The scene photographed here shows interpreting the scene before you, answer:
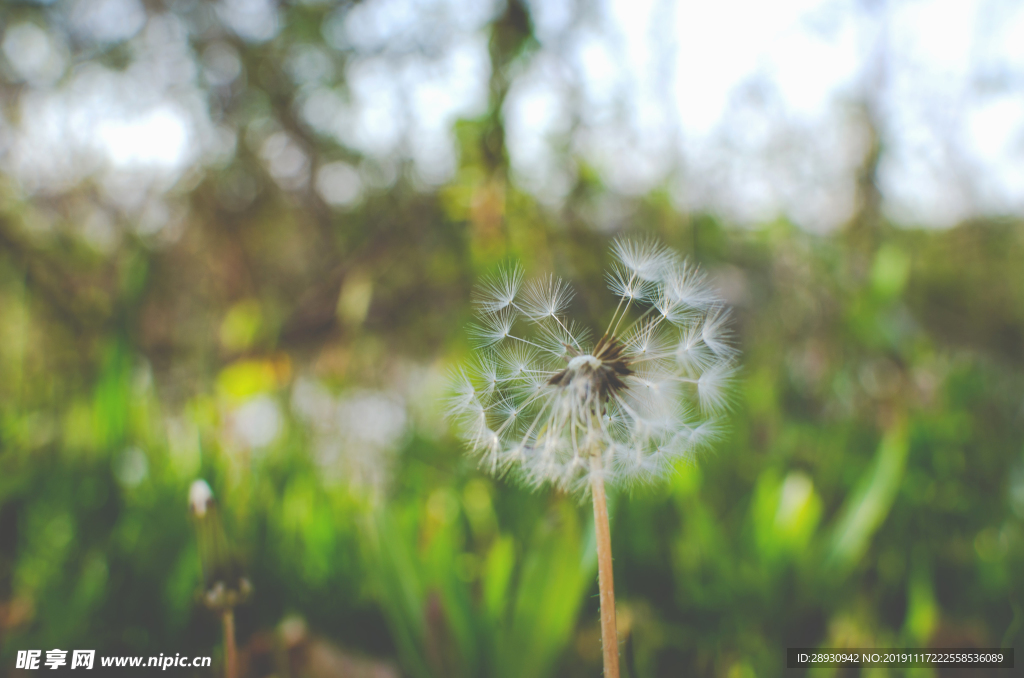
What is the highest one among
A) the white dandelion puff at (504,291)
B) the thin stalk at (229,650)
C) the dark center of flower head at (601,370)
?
the white dandelion puff at (504,291)

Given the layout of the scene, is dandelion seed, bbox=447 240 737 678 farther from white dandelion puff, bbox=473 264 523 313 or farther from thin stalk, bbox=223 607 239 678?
thin stalk, bbox=223 607 239 678

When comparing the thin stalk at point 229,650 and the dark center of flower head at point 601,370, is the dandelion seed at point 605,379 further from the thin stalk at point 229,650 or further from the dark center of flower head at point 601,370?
the thin stalk at point 229,650

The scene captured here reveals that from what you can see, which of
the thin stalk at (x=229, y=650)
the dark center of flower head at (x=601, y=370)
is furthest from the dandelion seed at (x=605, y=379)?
the thin stalk at (x=229, y=650)

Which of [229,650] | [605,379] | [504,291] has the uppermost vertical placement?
[504,291]

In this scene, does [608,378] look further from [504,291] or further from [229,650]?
[229,650]

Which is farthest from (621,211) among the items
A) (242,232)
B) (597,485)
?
(242,232)

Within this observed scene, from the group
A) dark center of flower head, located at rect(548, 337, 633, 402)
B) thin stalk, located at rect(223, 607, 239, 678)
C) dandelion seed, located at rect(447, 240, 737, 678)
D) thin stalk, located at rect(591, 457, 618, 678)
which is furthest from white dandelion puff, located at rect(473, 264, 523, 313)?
thin stalk, located at rect(223, 607, 239, 678)

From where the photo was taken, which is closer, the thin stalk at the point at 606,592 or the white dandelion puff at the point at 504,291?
the thin stalk at the point at 606,592

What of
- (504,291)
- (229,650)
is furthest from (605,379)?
(229,650)
